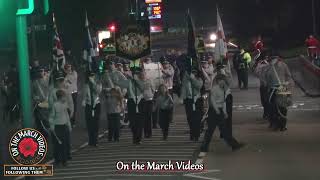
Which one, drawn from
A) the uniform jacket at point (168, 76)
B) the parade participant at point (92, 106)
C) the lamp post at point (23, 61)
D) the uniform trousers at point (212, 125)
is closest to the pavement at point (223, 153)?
the uniform trousers at point (212, 125)

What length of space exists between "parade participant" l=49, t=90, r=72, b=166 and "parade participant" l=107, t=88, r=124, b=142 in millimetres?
3266

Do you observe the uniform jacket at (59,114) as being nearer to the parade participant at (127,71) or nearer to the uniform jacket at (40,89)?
the uniform jacket at (40,89)

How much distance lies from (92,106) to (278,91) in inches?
187

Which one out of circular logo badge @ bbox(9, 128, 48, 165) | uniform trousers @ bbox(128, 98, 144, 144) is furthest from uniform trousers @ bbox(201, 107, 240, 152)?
circular logo badge @ bbox(9, 128, 48, 165)

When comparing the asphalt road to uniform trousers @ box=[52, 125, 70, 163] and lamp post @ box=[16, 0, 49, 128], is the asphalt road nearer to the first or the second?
uniform trousers @ box=[52, 125, 70, 163]

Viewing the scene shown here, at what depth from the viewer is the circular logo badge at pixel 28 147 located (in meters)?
8.98

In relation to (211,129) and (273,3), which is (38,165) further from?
(273,3)

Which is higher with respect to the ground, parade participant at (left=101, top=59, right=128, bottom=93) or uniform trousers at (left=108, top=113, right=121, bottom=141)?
parade participant at (left=101, top=59, right=128, bottom=93)

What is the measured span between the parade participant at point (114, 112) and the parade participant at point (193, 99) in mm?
1611

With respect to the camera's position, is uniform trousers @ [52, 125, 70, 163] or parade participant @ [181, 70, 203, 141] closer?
uniform trousers @ [52, 125, 70, 163]

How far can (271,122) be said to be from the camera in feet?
60.1

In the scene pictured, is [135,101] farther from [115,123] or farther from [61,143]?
[61,143]

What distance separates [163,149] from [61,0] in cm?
3760

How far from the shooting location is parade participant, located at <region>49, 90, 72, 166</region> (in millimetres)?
13648
